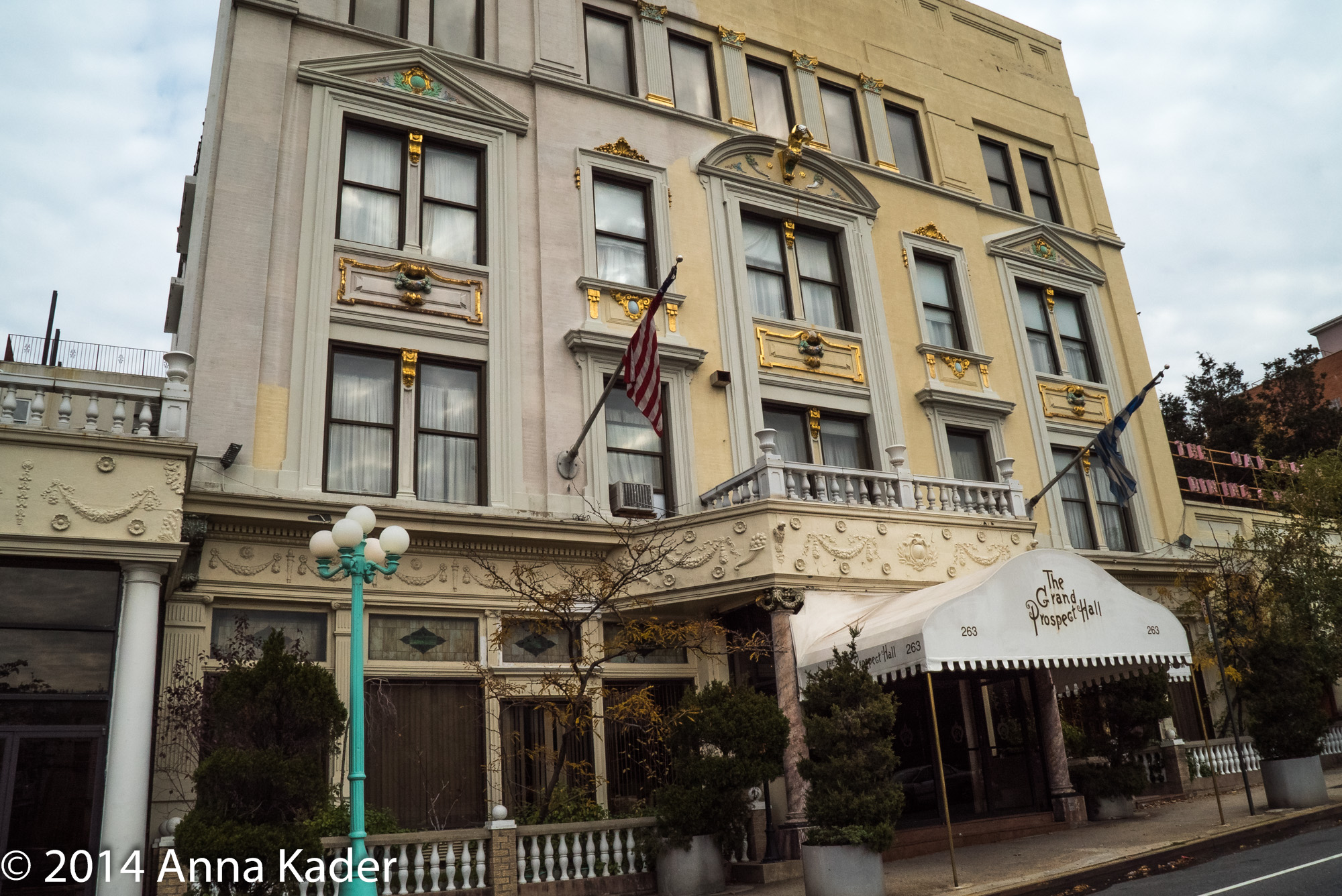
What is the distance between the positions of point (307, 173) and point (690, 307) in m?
6.82

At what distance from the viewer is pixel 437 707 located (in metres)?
14.0

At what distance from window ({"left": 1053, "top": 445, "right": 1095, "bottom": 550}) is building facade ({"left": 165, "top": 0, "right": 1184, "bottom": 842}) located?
0.08 metres

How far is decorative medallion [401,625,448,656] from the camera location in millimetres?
14141

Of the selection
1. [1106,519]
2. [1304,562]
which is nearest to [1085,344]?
[1106,519]

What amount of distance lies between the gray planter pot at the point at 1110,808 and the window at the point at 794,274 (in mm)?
9880

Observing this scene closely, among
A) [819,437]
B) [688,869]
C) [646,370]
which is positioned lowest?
[688,869]

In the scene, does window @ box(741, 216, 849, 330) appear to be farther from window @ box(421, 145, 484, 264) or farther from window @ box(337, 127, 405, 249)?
window @ box(337, 127, 405, 249)

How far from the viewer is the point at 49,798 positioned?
1122cm

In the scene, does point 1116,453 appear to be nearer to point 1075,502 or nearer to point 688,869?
point 1075,502

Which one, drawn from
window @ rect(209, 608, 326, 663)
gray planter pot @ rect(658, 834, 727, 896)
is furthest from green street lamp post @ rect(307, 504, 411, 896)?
gray planter pot @ rect(658, 834, 727, 896)

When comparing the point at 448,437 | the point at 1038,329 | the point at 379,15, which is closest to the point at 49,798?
the point at 448,437

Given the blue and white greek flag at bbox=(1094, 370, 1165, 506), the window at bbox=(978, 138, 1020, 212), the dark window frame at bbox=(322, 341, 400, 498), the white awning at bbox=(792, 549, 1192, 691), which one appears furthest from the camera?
the window at bbox=(978, 138, 1020, 212)

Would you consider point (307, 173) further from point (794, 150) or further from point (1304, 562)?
point (1304, 562)

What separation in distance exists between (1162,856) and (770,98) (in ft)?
53.9
